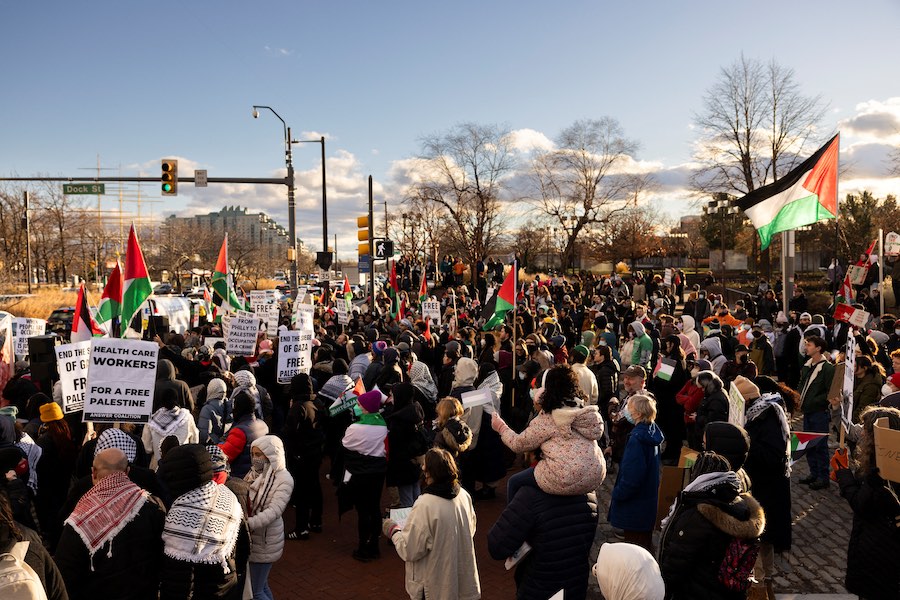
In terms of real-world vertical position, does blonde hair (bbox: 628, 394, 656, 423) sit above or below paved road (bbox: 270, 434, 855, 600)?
above

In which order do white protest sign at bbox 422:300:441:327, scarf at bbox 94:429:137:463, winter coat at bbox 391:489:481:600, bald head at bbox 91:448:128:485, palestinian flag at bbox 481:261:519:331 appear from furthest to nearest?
white protest sign at bbox 422:300:441:327
palestinian flag at bbox 481:261:519:331
scarf at bbox 94:429:137:463
winter coat at bbox 391:489:481:600
bald head at bbox 91:448:128:485

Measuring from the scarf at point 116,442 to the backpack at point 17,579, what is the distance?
2231mm

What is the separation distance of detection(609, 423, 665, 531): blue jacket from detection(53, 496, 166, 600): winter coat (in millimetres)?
3637

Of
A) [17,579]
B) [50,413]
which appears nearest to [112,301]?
[50,413]

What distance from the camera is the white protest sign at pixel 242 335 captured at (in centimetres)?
1188

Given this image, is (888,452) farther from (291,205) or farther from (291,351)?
(291,205)

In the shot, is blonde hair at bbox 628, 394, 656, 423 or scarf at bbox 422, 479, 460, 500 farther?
blonde hair at bbox 628, 394, 656, 423

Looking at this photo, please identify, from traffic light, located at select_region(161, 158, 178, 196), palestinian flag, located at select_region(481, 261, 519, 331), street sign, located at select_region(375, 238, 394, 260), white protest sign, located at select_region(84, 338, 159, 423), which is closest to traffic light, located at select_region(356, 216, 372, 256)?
street sign, located at select_region(375, 238, 394, 260)

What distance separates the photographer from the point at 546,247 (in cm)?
5881

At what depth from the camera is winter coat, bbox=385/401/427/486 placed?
7.22 meters

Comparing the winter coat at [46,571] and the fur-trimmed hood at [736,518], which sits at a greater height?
the fur-trimmed hood at [736,518]

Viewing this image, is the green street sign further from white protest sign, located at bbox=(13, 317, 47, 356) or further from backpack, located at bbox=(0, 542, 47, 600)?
backpack, located at bbox=(0, 542, 47, 600)

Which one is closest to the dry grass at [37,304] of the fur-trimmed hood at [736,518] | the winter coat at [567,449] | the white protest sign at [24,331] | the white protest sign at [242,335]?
the white protest sign at [24,331]

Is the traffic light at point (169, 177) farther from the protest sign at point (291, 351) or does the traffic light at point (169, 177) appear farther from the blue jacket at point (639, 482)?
the blue jacket at point (639, 482)
